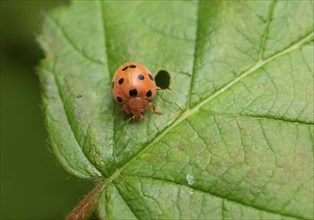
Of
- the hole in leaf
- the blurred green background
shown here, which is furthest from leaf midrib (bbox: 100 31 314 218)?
the blurred green background

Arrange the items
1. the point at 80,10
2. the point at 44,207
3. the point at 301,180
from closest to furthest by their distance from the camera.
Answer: the point at 301,180 → the point at 80,10 → the point at 44,207

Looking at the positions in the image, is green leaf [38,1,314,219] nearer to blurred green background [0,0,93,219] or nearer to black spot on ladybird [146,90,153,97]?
black spot on ladybird [146,90,153,97]

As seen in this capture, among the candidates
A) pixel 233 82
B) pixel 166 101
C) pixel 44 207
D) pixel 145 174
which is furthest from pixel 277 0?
pixel 44 207

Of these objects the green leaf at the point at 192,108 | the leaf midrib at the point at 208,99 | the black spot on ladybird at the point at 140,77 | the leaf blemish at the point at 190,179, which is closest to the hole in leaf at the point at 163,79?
the green leaf at the point at 192,108

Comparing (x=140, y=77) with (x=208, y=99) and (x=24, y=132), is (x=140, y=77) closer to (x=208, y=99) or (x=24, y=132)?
(x=208, y=99)

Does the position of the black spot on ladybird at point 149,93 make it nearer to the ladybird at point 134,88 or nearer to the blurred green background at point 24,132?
the ladybird at point 134,88

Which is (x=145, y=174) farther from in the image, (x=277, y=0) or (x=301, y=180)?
(x=277, y=0)
